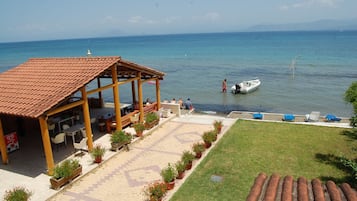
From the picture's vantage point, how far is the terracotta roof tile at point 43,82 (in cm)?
1050

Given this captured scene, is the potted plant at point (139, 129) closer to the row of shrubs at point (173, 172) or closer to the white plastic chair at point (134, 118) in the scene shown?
the white plastic chair at point (134, 118)

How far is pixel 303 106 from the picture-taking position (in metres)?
26.1

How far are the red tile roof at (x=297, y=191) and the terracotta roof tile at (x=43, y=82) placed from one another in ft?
24.7

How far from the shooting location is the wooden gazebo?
34.0 ft

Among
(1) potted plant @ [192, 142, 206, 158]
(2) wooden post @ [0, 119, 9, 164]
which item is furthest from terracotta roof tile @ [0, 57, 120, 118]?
(1) potted plant @ [192, 142, 206, 158]

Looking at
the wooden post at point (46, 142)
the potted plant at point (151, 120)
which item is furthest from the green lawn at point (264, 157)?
the wooden post at point (46, 142)

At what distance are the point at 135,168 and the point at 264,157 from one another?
529 cm

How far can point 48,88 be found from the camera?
38.1 feet

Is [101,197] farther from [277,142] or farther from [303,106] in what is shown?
[303,106]

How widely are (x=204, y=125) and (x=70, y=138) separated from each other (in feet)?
23.9

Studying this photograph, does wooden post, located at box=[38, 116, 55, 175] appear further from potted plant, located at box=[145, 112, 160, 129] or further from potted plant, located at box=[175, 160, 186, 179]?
potted plant, located at box=[145, 112, 160, 129]

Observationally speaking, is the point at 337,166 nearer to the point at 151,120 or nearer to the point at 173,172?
the point at 173,172

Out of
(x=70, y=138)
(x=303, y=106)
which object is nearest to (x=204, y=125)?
(x=70, y=138)

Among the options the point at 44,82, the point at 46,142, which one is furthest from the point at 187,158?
the point at 44,82
